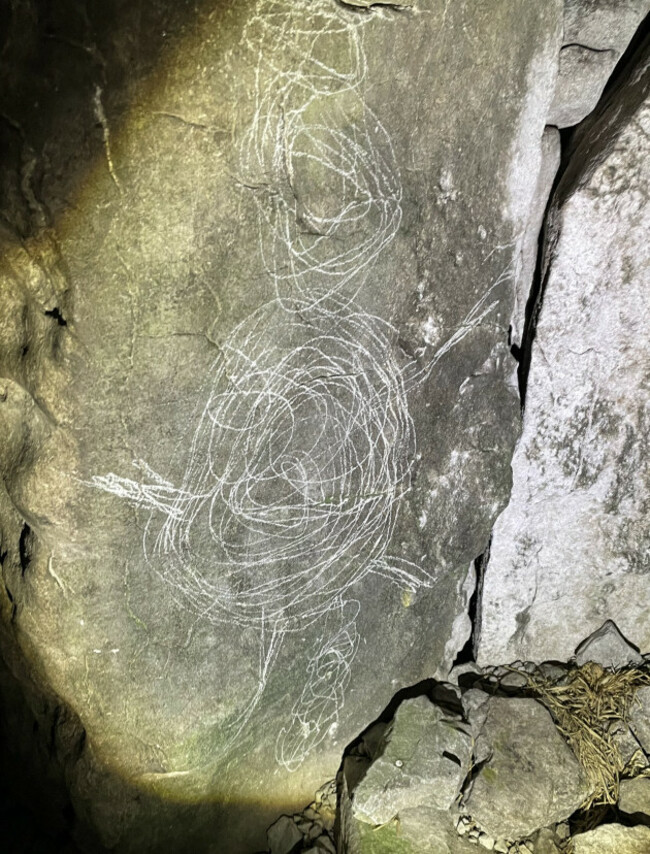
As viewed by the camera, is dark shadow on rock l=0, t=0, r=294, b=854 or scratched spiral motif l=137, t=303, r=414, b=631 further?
scratched spiral motif l=137, t=303, r=414, b=631

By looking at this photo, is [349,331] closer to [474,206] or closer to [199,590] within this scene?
[474,206]

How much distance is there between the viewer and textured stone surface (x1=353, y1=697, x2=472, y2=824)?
1590mm

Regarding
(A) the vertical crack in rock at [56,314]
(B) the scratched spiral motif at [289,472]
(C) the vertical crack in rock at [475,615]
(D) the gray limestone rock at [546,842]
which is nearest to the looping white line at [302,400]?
(B) the scratched spiral motif at [289,472]

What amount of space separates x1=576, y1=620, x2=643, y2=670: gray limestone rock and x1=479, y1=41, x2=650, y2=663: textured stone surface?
0.02 metres

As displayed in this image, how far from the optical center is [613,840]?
1.58 meters

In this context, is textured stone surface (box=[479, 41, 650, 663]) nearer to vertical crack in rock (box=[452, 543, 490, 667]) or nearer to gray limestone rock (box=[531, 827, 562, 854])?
vertical crack in rock (box=[452, 543, 490, 667])

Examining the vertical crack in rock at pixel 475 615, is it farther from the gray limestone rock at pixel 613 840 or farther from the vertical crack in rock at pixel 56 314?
the vertical crack in rock at pixel 56 314

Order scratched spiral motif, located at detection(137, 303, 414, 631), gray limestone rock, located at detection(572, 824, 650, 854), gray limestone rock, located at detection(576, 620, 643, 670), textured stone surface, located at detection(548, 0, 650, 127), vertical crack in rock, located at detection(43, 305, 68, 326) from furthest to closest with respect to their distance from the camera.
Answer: gray limestone rock, located at detection(576, 620, 643, 670) < gray limestone rock, located at detection(572, 824, 650, 854) < textured stone surface, located at detection(548, 0, 650, 127) < scratched spiral motif, located at detection(137, 303, 414, 631) < vertical crack in rock, located at detection(43, 305, 68, 326)

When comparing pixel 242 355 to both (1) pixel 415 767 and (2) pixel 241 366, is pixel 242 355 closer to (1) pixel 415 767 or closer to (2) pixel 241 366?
(2) pixel 241 366

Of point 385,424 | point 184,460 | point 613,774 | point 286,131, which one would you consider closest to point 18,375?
point 184,460

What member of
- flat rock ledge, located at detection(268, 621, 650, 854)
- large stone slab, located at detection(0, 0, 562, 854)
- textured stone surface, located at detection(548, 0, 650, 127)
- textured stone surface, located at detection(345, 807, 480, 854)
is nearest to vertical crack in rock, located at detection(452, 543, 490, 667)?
flat rock ledge, located at detection(268, 621, 650, 854)

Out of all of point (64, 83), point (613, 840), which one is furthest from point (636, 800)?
point (64, 83)

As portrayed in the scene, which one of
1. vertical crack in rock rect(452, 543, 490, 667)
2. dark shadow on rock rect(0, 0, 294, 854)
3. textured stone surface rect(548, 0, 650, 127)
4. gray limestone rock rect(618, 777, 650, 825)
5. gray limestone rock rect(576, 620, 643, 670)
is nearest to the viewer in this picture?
dark shadow on rock rect(0, 0, 294, 854)

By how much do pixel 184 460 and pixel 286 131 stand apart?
1.82 ft
